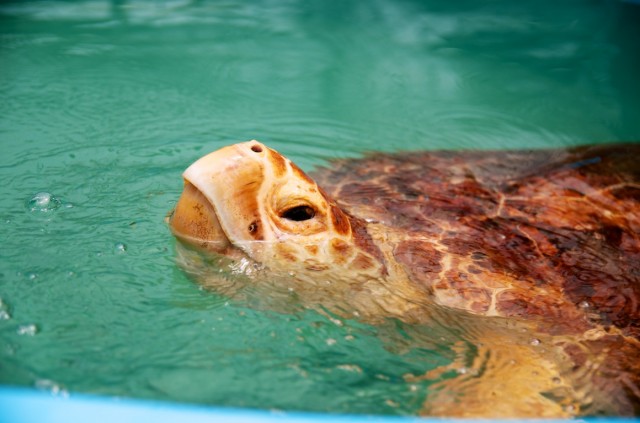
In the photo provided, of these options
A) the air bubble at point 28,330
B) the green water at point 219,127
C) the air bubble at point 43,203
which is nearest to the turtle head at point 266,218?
the green water at point 219,127

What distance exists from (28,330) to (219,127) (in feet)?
7.81

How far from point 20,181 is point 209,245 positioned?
1.46 meters

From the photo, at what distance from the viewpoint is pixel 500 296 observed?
2625mm

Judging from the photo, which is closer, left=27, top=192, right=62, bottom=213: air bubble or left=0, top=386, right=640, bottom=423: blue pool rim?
left=0, top=386, right=640, bottom=423: blue pool rim

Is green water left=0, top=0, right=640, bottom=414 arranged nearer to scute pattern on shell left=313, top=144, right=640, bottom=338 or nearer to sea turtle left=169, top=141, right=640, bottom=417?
sea turtle left=169, top=141, right=640, bottom=417

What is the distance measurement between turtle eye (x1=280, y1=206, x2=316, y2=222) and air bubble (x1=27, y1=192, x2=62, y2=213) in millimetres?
1274

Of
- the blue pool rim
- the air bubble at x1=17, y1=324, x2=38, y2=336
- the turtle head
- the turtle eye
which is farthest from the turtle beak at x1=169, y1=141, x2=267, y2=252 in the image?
the blue pool rim

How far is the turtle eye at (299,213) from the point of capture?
2.50 meters

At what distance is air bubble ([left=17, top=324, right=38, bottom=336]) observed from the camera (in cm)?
229

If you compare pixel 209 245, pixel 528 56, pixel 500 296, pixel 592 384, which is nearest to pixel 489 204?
pixel 500 296

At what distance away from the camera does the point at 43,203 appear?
125 inches

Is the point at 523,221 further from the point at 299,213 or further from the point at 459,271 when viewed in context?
the point at 299,213

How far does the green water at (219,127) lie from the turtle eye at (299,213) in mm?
366

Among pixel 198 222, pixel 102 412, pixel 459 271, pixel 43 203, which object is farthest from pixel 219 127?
pixel 102 412
